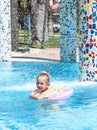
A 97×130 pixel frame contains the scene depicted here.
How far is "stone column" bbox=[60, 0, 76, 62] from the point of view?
14156 mm

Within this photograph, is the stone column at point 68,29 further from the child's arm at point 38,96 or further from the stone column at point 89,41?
the child's arm at point 38,96

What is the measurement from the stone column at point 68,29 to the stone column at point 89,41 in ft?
14.8

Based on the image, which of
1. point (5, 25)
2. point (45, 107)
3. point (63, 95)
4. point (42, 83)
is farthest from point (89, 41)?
point (5, 25)

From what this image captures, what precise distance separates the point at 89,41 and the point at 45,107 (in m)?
2.73

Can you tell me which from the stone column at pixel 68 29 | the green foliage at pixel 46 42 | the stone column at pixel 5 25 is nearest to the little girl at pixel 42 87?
the stone column at pixel 68 29

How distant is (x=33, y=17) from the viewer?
65.6 feet

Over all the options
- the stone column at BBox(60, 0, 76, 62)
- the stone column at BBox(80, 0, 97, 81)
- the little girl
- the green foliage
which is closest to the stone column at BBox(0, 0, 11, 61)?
the stone column at BBox(60, 0, 76, 62)

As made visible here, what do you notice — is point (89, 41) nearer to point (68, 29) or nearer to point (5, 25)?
point (68, 29)

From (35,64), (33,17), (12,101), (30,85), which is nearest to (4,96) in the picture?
(12,101)

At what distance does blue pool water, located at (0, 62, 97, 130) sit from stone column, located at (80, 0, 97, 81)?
0.30m

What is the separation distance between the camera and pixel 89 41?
380 inches

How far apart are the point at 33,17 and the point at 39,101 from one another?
12476 millimetres

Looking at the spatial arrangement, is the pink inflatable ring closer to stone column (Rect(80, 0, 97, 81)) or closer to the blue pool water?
the blue pool water

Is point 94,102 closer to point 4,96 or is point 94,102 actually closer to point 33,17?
point 4,96
